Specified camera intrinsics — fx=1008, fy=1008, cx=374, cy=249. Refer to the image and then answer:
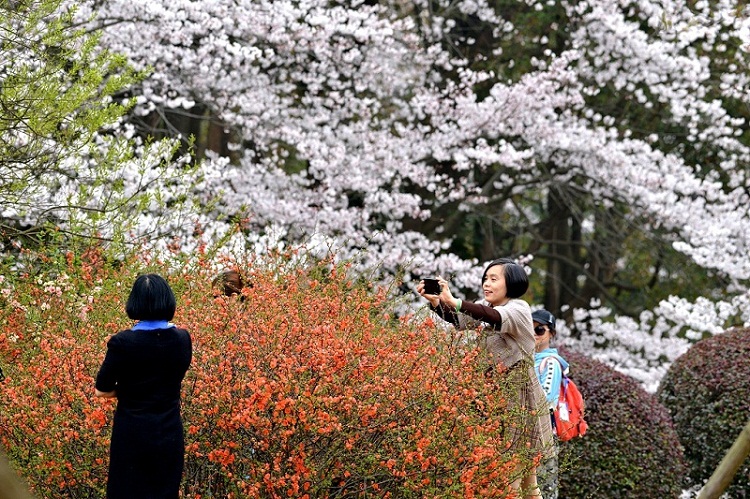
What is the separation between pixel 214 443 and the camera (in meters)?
4.18

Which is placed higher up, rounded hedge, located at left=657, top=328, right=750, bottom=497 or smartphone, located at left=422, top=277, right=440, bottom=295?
smartphone, located at left=422, top=277, right=440, bottom=295

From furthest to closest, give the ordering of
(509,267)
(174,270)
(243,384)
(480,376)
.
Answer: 1. (174,270)
2. (509,267)
3. (480,376)
4. (243,384)

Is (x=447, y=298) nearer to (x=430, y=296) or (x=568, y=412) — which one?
(x=430, y=296)

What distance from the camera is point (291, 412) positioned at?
13.0ft

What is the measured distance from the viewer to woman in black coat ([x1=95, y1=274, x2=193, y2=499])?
3.79 m

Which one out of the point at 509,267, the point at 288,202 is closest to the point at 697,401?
the point at 509,267

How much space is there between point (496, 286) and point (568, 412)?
41.0 inches

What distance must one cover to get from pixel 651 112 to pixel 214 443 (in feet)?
37.6

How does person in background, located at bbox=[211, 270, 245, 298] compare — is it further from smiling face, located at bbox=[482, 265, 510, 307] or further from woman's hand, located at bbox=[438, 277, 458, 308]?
smiling face, located at bbox=[482, 265, 510, 307]

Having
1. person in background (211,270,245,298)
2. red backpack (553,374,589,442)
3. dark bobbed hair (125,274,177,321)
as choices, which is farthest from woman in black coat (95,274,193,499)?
red backpack (553,374,589,442)

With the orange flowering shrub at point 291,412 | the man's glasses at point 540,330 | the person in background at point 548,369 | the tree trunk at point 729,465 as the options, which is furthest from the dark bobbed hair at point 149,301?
the man's glasses at point 540,330

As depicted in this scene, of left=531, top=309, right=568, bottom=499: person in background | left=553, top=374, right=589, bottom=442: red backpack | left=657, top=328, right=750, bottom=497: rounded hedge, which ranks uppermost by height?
left=531, top=309, right=568, bottom=499: person in background

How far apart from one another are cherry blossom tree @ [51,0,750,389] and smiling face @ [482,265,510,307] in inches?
172

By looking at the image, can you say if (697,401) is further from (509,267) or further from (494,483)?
(494,483)
